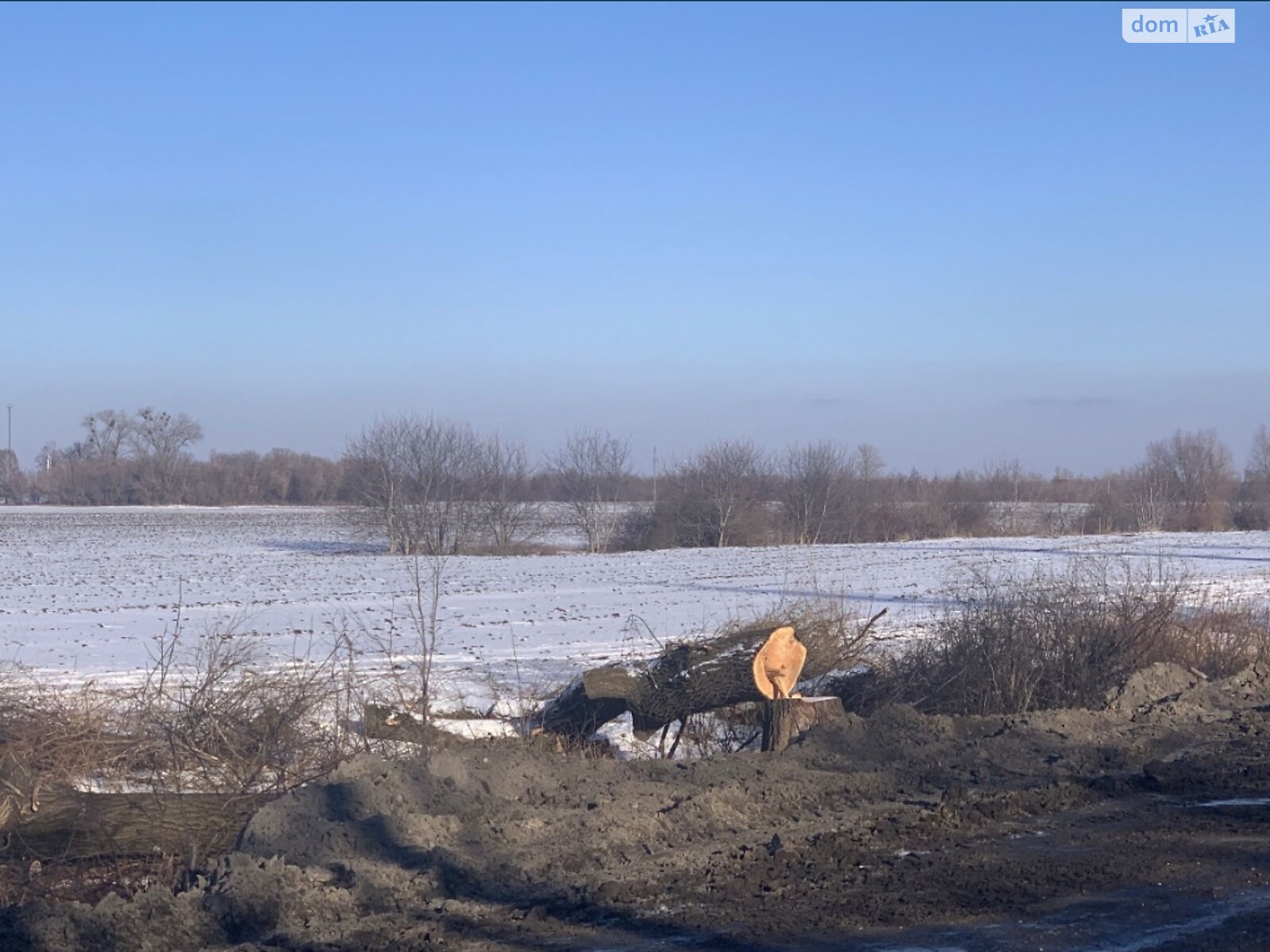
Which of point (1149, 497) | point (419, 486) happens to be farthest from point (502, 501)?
point (1149, 497)

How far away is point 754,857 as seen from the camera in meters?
6.52

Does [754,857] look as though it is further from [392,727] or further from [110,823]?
[392,727]

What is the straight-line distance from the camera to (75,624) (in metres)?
22.0

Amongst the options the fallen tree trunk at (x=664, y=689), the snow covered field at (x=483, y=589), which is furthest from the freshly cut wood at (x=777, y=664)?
the snow covered field at (x=483, y=589)

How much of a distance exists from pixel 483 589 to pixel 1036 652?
1963 cm

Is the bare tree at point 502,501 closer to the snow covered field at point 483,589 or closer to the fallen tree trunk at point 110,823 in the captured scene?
the snow covered field at point 483,589

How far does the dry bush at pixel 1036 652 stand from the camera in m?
11.8

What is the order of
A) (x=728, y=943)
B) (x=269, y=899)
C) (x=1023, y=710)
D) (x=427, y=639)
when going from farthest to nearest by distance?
(x=427, y=639)
(x=1023, y=710)
(x=269, y=899)
(x=728, y=943)

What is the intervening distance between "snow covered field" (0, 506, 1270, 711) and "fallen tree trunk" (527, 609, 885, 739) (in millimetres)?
2233

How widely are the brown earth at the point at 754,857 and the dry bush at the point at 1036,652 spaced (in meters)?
2.50

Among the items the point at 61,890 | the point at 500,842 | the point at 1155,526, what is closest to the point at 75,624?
the point at 61,890

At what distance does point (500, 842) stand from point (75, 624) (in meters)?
18.1

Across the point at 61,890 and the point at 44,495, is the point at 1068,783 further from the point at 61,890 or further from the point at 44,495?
the point at 44,495

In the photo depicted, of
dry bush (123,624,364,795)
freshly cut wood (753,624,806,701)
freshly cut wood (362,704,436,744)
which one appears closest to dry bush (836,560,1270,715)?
freshly cut wood (753,624,806,701)
